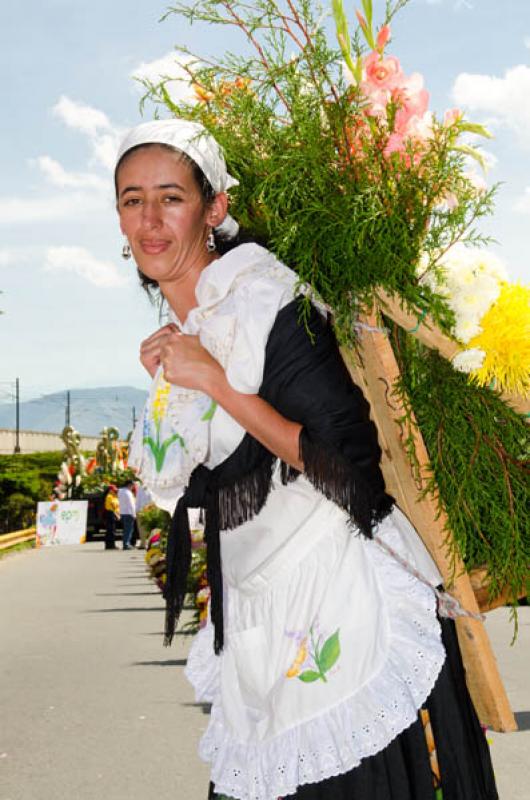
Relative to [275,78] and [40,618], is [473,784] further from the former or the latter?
[40,618]

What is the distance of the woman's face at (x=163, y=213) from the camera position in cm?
266

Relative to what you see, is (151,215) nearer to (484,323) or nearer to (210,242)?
(210,242)

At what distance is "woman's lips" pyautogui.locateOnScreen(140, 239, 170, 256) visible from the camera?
2717mm

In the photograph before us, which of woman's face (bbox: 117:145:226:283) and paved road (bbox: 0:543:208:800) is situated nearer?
woman's face (bbox: 117:145:226:283)

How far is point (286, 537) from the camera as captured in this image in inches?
102

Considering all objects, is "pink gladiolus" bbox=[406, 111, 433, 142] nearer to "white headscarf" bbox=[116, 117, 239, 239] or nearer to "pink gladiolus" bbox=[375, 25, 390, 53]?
"pink gladiolus" bbox=[375, 25, 390, 53]

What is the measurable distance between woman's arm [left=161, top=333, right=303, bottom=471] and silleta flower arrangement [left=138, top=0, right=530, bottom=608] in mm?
251

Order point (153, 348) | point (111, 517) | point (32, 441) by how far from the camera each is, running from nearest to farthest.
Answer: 1. point (153, 348)
2. point (111, 517)
3. point (32, 441)

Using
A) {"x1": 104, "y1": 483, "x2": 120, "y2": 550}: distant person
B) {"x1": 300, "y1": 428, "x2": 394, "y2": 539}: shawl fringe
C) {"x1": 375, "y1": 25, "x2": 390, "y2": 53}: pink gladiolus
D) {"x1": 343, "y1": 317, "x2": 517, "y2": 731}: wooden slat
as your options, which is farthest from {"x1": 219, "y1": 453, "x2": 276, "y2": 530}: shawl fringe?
{"x1": 104, "y1": 483, "x2": 120, "y2": 550}: distant person

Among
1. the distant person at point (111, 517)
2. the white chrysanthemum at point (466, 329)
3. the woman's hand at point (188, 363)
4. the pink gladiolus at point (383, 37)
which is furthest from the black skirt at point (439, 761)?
the distant person at point (111, 517)

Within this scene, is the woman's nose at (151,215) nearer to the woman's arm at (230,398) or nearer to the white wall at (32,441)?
the woman's arm at (230,398)

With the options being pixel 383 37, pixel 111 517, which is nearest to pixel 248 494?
pixel 383 37

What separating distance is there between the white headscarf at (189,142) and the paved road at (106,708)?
377 cm

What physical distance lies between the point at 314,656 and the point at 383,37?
1346 millimetres
